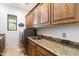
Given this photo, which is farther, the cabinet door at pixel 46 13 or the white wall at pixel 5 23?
the white wall at pixel 5 23

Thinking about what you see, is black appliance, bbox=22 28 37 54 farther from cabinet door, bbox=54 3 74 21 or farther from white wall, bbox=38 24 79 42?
cabinet door, bbox=54 3 74 21

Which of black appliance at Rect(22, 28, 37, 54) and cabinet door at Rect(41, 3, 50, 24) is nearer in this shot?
cabinet door at Rect(41, 3, 50, 24)

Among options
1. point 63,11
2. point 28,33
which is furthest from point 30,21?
point 63,11

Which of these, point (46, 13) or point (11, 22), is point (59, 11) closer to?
point (46, 13)

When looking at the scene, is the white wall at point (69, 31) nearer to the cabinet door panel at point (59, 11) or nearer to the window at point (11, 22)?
the cabinet door panel at point (59, 11)

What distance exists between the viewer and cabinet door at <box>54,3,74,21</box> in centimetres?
145

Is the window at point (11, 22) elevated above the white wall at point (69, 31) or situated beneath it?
elevated above

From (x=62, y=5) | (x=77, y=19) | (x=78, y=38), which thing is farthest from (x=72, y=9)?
(x=78, y=38)

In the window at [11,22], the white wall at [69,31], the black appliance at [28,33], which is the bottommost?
the black appliance at [28,33]

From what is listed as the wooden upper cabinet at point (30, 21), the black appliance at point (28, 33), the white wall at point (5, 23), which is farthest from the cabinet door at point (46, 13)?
the black appliance at point (28, 33)

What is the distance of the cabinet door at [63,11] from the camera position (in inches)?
57.3

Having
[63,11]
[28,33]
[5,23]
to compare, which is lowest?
[28,33]

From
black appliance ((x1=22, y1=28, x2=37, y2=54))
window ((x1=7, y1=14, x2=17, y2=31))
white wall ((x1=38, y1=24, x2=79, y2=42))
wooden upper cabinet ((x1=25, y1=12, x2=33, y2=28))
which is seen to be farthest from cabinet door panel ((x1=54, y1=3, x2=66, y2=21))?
black appliance ((x1=22, y1=28, x2=37, y2=54))

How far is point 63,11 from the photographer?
5.45 ft
